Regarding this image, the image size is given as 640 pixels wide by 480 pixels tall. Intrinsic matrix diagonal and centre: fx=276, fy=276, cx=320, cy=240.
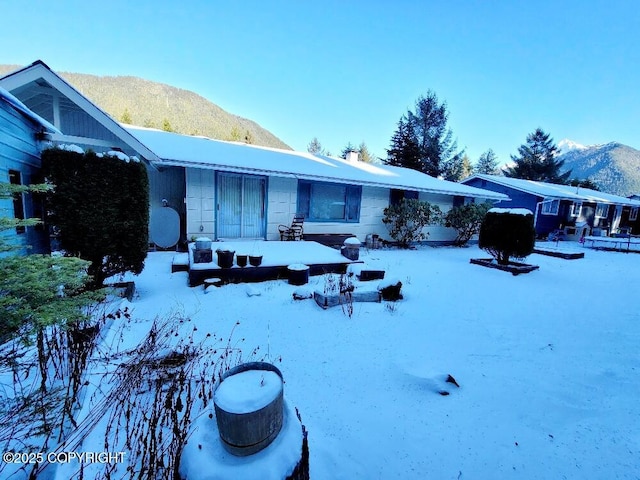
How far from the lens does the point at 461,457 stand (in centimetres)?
206

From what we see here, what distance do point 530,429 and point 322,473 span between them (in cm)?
186

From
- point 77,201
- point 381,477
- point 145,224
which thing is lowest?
point 381,477

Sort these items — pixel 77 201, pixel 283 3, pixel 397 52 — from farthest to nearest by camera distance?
pixel 397 52 → pixel 283 3 → pixel 77 201

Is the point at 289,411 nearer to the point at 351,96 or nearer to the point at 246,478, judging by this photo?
the point at 246,478

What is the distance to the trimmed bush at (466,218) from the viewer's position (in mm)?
12258

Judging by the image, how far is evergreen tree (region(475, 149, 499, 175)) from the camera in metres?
43.7

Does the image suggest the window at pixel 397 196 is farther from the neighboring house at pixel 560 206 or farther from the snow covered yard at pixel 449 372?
the neighboring house at pixel 560 206

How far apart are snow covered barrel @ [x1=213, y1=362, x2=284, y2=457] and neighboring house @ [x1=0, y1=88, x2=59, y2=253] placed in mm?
3975

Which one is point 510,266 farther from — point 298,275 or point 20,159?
point 20,159

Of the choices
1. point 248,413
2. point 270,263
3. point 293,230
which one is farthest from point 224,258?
point 248,413

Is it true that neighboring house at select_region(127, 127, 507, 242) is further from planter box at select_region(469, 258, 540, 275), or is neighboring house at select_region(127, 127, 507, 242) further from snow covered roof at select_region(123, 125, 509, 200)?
planter box at select_region(469, 258, 540, 275)

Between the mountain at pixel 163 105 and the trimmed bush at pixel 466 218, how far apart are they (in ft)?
174

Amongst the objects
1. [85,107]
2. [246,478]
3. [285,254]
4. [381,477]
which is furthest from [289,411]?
[85,107]

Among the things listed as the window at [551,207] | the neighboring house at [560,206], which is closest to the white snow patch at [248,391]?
the neighboring house at [560,206]
